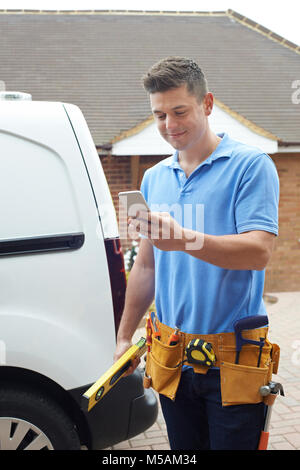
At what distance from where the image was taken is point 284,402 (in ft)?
13.2

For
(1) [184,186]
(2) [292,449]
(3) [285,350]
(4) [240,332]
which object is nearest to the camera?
(4) [240,332]

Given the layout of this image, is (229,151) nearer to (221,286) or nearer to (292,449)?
(221,286)

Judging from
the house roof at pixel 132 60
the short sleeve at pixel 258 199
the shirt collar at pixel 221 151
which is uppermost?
the house roof at pixel 132 60

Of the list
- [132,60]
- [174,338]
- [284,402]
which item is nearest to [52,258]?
[174,338]

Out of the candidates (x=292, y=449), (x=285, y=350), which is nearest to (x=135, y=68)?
(x=285, y=350)

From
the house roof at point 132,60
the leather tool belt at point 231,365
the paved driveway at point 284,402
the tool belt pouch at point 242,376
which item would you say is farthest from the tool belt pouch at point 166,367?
the house roof at point 132,60

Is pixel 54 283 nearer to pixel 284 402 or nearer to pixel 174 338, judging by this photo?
pixel 174 338

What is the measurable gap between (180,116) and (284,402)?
3.18m

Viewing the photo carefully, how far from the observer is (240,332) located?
62.3 inches

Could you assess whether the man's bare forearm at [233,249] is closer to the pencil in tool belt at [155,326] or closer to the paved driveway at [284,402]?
the pencil in tool belt at [155,326]

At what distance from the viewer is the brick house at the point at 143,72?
26.0 ft

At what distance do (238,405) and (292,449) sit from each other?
1972mm

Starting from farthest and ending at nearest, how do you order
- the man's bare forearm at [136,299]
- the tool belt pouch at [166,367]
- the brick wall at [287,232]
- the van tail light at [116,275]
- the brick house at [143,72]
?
the brick wall at [287,232], the brick house at [143,72], the van tail light at [116,275], the man's bare forearm at [136,299], the tool belt pouch at [166,367]

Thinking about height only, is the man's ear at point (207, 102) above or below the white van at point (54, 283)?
above
